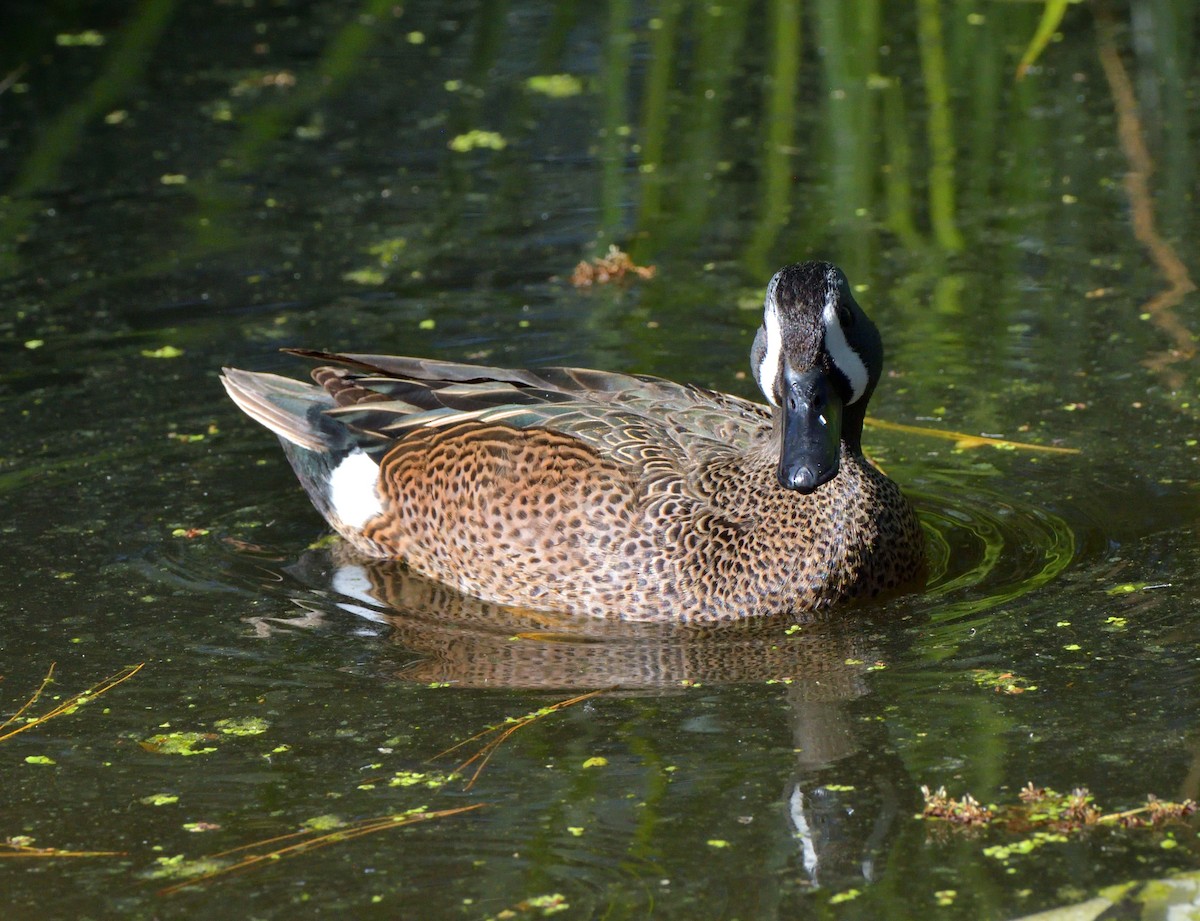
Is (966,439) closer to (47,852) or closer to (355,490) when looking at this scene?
(355,490)

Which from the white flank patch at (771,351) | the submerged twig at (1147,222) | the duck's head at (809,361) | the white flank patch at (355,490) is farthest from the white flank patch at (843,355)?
the submerged twig at (1147,222)

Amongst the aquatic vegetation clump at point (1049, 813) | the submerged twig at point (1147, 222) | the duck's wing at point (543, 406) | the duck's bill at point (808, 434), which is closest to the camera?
the aquatic vegetation clump at point (1049, 813)

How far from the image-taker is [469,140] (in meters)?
11.1

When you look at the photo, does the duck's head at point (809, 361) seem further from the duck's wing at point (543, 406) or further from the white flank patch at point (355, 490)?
the white flank patch at point (355, 490)

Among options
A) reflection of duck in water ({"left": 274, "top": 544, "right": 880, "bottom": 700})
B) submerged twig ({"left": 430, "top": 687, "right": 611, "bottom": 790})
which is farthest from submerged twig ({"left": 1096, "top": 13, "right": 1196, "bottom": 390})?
submerged twig ({"left": 430, "top": 687, "right": 611, "bottom": 790})

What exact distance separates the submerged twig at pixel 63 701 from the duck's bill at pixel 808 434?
2.05 meters

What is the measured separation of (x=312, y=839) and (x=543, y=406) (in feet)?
7.35

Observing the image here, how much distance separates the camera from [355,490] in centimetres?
686

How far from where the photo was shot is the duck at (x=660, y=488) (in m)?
5.79

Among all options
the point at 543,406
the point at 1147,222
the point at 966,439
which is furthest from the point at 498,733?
the point at 1147,222

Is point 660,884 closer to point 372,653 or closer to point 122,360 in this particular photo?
point 372,653

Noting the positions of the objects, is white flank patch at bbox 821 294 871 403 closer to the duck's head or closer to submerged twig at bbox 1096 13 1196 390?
the duck's head

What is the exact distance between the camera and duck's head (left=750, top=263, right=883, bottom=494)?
18.7 ft

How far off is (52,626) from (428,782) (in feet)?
5.76
